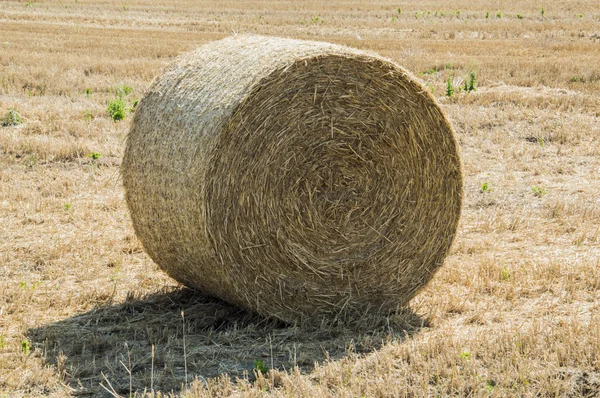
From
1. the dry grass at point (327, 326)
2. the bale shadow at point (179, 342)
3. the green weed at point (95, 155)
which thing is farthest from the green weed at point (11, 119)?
the bale shadow at point (179, 342)

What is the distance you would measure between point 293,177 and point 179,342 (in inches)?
55.3

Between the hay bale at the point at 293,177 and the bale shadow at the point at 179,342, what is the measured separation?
9.3 inches

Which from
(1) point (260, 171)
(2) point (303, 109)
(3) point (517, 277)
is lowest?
(3) point (517, 277)

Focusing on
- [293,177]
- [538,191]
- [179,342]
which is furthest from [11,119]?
[179,342]

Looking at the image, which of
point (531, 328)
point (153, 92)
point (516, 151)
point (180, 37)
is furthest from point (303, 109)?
point (180, 37)

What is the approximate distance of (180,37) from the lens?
24594 mm

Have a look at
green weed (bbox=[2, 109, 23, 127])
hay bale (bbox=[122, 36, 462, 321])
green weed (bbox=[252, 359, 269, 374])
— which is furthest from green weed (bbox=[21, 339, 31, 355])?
green weed (bbox=[2, 109, 23, 127])

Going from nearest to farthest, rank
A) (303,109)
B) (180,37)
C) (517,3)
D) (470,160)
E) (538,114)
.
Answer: (303,109) < (470,160) < (538,114) < (180,37) < (517,3)

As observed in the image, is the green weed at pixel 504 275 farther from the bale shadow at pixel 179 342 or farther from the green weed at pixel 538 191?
the green weed at pixel 538 191

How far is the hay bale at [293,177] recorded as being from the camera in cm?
587

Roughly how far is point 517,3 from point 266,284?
99.1 feet

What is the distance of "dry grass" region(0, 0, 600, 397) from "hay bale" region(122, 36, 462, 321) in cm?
36

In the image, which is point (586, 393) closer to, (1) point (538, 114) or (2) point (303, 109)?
(2) point (303, 109)

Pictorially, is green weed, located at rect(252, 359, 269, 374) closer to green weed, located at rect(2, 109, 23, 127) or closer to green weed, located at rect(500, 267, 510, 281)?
green weed, located at rect(500, 267, 510, 281)
